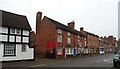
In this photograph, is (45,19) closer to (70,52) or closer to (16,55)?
(70,52)

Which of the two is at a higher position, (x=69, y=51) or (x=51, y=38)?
(x=51, y=38)

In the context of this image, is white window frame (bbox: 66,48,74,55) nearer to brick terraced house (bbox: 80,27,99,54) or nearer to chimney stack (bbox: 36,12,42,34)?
chimney stack (bbox: 36,12,42,34)

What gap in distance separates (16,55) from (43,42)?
19122mm

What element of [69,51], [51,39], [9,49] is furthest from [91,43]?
[9,49]

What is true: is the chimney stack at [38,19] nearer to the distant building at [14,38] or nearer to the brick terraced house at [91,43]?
the distant building at [14,38]

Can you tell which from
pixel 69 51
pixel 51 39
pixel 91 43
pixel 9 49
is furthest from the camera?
pixel 91 43

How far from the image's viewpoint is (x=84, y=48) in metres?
76.0

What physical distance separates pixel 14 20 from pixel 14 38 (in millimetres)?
3365

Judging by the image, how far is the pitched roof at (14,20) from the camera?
35713 millimetres

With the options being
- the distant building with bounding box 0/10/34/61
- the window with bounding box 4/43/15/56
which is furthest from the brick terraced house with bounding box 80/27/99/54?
the window with bounding box 4/43/15/56

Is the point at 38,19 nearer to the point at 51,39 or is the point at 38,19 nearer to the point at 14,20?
the point at 51,39

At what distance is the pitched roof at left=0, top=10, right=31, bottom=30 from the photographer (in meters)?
35.7

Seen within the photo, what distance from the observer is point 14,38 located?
36.3 metres

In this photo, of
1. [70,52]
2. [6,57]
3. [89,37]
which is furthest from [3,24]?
[89,37]
